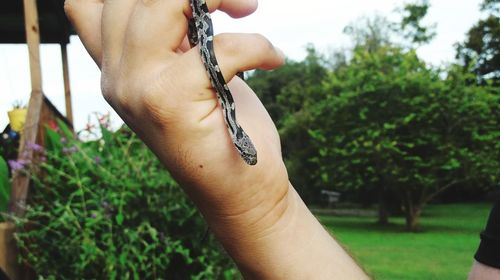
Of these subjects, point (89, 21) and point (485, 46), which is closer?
Answer: point (89, 21)

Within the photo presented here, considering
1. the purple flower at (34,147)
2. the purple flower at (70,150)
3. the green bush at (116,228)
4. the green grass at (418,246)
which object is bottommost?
the green grass at (418,246)

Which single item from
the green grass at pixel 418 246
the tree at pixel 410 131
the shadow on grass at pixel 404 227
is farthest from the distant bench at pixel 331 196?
the tree at pixel 410 131

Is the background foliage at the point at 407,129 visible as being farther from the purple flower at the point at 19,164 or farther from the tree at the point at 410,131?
the purple flower at the point at 19,164

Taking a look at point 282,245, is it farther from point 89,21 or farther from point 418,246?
point 418,246

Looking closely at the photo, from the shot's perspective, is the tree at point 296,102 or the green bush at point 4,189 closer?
the green bush at point 4,189

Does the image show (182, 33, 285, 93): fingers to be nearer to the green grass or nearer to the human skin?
the human skin

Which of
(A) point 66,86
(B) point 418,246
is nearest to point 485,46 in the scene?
(B) point 418,246

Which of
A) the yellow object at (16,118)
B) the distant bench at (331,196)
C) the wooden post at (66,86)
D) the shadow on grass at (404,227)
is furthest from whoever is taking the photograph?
the distant bench at (331,196)

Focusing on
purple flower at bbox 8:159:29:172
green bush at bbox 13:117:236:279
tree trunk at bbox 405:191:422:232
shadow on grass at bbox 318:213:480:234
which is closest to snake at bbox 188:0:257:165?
green bush at bbox 13:117:236:279
